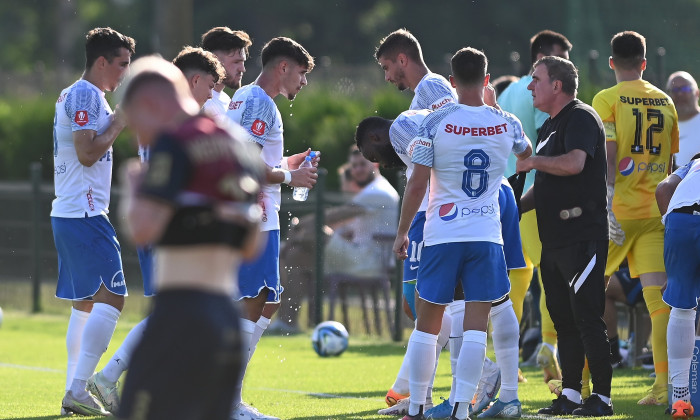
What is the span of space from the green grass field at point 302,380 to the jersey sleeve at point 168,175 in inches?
154

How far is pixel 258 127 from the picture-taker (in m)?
7.48

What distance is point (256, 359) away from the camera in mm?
12305

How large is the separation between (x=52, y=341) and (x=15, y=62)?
45.8m

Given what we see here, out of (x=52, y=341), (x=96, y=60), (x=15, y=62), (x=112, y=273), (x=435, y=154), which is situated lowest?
(x=52, y=341)

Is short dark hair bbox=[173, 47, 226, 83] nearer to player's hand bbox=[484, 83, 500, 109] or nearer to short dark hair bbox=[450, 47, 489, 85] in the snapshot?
short dark hair bbox=[450, 47, 489, 85]

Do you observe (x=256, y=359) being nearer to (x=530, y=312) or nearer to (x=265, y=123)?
(x=530, y=312)

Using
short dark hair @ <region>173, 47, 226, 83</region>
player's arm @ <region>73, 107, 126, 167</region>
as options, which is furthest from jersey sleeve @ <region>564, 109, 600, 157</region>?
player's arm @ <region>73, 107, 126, 167</region>

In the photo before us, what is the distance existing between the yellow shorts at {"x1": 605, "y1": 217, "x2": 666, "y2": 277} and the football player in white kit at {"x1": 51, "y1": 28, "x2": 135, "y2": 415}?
3.56 meters

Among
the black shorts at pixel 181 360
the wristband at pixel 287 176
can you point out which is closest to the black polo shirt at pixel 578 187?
the wristband at pixel 287 176

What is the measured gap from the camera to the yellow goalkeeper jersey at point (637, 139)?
8469 mm

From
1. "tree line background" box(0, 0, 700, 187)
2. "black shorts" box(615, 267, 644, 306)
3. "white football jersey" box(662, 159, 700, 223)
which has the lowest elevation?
"black shorts" box(615, 267, 644, 306)

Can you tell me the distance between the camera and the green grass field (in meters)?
8.25

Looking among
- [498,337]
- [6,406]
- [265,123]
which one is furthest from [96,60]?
[498,337]

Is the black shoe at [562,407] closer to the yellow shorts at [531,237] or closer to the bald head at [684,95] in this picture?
the yellow shorts at [531,237]
